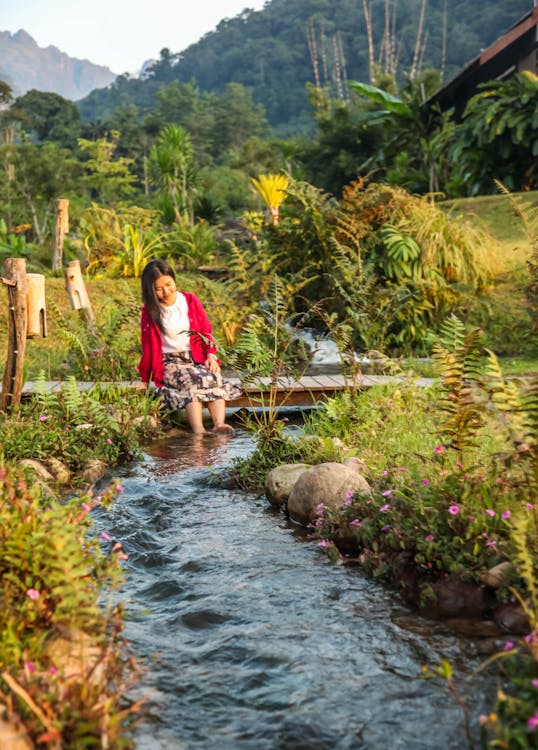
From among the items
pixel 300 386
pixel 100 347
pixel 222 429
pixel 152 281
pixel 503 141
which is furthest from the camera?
pixel 503 141

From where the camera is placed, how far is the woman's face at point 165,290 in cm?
743

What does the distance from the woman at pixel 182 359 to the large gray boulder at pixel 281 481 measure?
2.14 metres

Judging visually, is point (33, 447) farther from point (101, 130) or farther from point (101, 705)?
point (101, 130)

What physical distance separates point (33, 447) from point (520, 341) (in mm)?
6939

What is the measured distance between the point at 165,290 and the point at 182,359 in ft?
2.34

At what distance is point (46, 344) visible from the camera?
11945 millimetres

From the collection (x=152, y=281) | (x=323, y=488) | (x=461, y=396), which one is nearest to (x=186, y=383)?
(x=152, y=281)

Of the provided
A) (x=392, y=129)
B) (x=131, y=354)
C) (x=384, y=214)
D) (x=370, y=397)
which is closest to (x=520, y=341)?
(x=384, y=214)

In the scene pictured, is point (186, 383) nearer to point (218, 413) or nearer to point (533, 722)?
point (218, 413)

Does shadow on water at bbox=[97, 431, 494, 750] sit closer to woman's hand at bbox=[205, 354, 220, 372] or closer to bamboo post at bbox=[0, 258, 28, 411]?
bamboo post at bbox=[0, 258, 28, 411]

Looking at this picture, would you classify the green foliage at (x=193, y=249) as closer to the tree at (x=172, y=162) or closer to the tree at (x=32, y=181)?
the tree at (x=172, y=162)

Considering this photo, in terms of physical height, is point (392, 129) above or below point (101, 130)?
below

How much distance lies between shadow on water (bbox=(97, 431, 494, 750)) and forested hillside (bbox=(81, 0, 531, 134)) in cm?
4669

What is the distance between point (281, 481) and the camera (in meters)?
5.57
